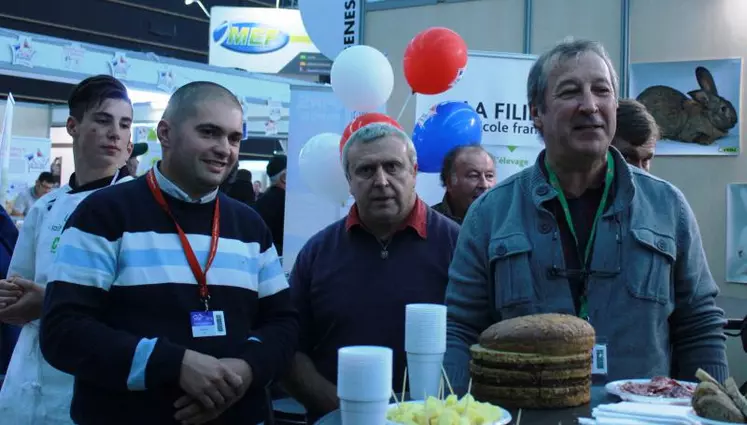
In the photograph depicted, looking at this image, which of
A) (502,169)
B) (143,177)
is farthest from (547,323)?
(502,169)

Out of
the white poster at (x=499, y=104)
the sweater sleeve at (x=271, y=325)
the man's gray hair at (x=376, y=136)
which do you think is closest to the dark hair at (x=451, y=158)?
the white poster at (x=499, y=104)

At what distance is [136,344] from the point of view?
1812 mm

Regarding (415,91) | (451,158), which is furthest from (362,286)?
(415,91)

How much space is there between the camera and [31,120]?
14398mm

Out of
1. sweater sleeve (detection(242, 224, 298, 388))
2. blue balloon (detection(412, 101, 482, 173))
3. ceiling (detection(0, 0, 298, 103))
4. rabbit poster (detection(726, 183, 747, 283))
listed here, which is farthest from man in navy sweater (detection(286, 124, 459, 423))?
ceiling (detection(0, 0, 298, 103))

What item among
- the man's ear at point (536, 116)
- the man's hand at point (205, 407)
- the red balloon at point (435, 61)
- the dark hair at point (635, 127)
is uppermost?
the red balloon at point (435, 61)

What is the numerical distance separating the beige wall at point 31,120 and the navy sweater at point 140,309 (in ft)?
43.9

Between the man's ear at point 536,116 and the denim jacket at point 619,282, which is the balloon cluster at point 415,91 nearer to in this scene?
the man's ear at point 536,116

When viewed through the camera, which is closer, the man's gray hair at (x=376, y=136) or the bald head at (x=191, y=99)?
the bald head at (x=191, y=99)

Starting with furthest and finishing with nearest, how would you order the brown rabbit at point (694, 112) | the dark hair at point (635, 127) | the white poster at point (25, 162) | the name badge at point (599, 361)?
1. the white poster at point (25, 162)
2. the brown rabbit at point (694, 112)
3. the dark hair at point (635, 127)
4. the name badge at point (599, 361)

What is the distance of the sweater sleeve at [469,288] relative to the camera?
1.91 m

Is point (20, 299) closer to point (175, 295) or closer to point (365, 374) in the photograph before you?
point (175, 295)

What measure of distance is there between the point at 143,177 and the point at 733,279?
4.14 m

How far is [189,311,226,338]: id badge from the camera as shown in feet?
6.35
